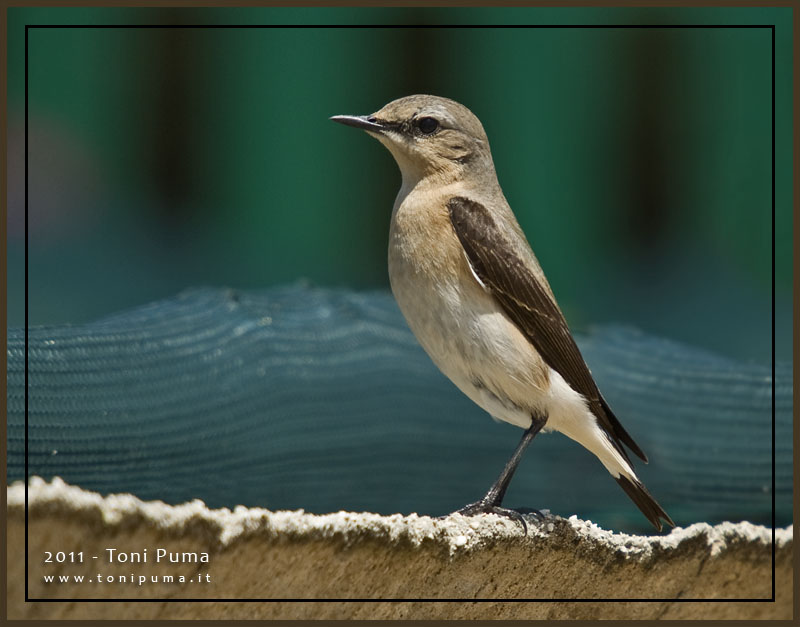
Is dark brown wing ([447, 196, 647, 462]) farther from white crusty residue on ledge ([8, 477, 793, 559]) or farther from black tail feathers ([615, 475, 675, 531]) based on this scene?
white crusty residue on ledge ([8, 477, 793, 559])

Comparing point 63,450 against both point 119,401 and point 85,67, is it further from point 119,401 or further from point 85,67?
point 85,67

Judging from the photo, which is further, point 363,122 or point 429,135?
point 429,135

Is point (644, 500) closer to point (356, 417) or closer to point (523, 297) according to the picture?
point (523, 297)

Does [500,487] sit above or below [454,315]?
below

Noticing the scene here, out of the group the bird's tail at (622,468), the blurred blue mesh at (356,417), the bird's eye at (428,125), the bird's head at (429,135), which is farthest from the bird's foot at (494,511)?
the bird's eye at (428,125)

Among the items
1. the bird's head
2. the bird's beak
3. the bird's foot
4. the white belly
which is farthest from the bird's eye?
the bird's foot

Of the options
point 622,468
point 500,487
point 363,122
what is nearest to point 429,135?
point 363,122

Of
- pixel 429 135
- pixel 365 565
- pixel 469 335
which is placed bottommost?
pixel 365 565

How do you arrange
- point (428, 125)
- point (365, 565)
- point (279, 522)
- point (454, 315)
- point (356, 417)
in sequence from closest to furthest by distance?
point (279, 522) → point (365, 565) → point (454, 315) → point (428, 125) → point (356, 417)
